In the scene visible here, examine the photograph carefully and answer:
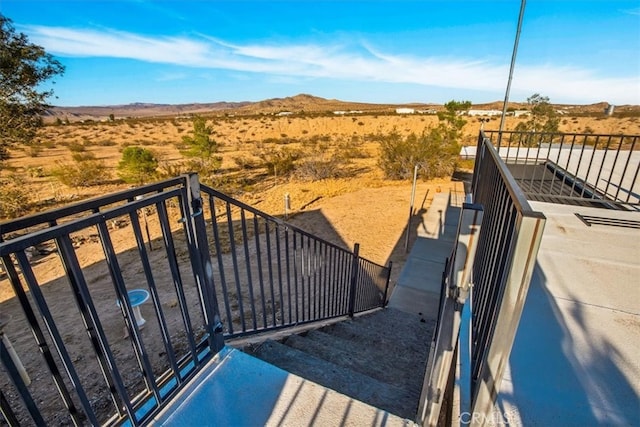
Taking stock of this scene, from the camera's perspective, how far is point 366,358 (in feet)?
9.61

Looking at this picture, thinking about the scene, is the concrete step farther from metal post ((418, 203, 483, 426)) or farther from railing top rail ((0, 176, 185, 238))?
railing top rail ((0, 176, 185, 238))

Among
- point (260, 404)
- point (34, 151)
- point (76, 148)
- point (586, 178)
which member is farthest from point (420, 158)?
point (34, 151)

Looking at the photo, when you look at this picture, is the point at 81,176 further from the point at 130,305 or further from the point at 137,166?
the point at 130,305

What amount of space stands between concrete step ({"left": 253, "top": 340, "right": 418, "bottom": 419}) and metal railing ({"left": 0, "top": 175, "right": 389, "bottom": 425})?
0.24 m

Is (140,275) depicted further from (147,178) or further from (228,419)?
(147,178)

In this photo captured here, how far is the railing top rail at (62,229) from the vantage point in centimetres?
98

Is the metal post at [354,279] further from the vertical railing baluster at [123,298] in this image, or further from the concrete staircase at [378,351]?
the vertical railing baluster at [123,298]

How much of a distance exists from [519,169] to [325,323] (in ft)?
18.8

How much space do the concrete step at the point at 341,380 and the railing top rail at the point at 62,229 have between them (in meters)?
1.56

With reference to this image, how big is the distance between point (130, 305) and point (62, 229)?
534 mm

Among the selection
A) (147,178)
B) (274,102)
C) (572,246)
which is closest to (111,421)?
(572,246)

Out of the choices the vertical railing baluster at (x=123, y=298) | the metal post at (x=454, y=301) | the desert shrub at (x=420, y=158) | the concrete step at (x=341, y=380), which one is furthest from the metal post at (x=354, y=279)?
the desert shrub at (x=420, y=158)

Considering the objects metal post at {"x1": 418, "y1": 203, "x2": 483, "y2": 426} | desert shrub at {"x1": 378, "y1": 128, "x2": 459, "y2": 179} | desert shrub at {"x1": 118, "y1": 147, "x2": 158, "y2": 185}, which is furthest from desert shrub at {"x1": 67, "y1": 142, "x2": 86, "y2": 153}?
metal post at {"x1": 418, "y1": 203, "x2": 483, "y2": 426}

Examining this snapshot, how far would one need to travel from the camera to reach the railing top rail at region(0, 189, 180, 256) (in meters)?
0.98
